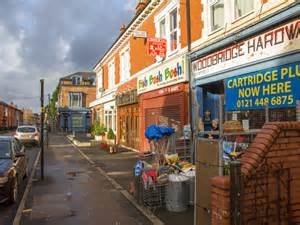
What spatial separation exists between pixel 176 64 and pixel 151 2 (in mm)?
4660

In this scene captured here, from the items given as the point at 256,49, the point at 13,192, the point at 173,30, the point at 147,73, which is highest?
the point at 173,30

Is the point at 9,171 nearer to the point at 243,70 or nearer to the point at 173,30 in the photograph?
the point at 243,70

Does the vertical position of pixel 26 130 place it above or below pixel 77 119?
below

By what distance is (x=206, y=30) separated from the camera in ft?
37.2

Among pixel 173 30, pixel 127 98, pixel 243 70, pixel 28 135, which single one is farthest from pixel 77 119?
pixel 243 70

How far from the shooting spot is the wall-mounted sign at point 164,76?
12648 millimetres

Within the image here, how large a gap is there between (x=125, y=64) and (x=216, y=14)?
12748 millimetres

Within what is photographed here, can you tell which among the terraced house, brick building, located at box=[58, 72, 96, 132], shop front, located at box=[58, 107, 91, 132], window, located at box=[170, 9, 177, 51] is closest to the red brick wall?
the terraced house

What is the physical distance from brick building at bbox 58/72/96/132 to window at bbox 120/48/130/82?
36232 mm

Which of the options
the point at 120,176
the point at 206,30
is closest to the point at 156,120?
the point at 120,176

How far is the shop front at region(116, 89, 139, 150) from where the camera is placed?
20.2 m

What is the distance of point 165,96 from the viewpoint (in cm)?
1470

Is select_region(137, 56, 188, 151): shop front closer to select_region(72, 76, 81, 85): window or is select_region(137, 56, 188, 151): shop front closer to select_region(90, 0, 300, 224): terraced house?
select_region(90, 0, 300, 224): terraced house

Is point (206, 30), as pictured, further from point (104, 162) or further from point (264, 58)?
point (104, 162)
